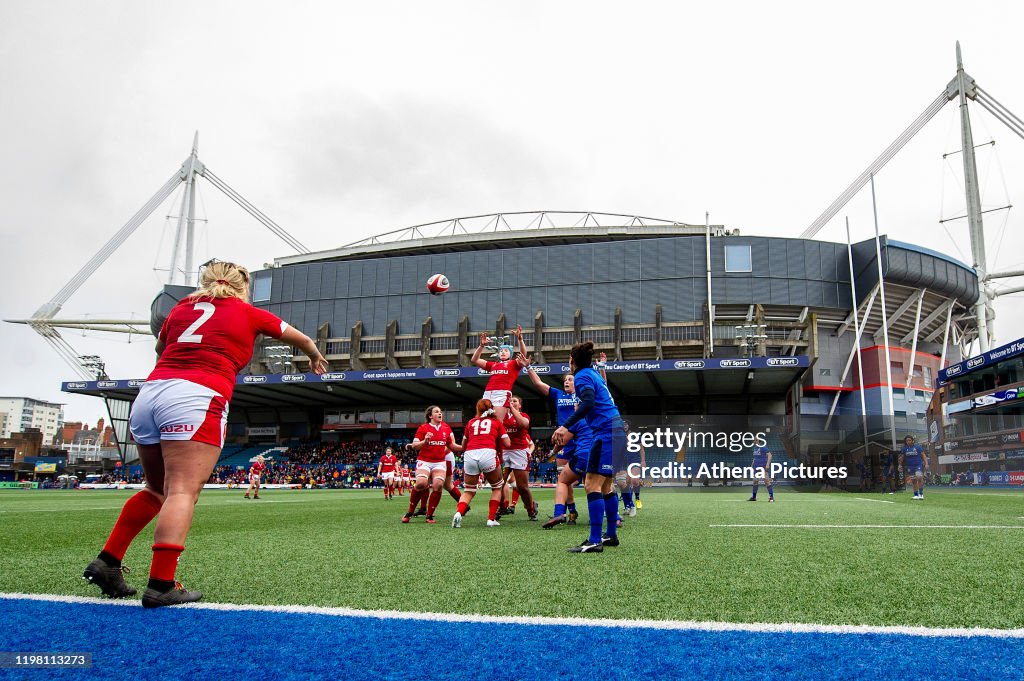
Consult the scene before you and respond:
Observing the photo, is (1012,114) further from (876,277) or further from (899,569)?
(899,569)

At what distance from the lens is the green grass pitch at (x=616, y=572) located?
327cm

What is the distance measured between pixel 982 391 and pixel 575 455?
45980 mm

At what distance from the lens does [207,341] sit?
3734 mm

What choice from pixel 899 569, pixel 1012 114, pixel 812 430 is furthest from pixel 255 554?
pixel 1012 114

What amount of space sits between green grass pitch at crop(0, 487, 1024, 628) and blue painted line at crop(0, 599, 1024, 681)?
382mm

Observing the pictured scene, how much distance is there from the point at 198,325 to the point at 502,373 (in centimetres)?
633

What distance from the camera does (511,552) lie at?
18.1 feet

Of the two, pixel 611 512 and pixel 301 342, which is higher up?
pixel 301 342

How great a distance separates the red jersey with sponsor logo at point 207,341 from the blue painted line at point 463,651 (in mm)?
1300

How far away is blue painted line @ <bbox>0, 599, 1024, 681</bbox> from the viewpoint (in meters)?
2.23

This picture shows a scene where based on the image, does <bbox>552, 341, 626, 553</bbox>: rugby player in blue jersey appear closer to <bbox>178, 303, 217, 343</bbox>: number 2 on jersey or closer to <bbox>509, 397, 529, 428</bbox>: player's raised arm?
<bbox>509, 397, 529, 428</bbox>: player's raised arm

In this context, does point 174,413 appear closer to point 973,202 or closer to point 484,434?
point 484,434

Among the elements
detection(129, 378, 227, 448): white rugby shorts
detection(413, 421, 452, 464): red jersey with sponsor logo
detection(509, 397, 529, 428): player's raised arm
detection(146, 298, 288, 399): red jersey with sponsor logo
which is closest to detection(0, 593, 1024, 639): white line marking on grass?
detection(129, 378, 227, 448): white rugby shorts

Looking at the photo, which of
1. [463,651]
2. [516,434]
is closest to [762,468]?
[516,434]
